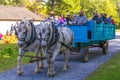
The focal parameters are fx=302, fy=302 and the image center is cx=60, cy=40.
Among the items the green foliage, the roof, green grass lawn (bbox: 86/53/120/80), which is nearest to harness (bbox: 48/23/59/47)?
green grass lawn (bbox: 86/53/120/80)

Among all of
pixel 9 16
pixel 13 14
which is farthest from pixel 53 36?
pixel 13 14

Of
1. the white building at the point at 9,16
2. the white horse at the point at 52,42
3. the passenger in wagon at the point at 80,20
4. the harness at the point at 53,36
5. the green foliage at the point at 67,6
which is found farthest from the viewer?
the green foliage at the point at 67,6

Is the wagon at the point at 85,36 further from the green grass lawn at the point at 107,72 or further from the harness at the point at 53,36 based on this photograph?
the harness at the point at 53,36

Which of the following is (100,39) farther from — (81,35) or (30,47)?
(30,47)

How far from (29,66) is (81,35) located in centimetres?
278

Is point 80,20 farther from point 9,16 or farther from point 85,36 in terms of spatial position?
point 9,16

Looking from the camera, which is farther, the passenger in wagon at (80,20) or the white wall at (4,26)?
the white wall at (4,26)

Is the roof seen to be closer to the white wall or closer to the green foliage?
the white wall

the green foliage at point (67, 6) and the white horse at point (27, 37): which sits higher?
the green foliage at point (67, 6)

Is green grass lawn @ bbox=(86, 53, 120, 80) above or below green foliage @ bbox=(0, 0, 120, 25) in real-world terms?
below

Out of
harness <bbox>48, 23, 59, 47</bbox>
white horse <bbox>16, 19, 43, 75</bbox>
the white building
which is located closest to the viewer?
white horse <bbox>16, 19, 43, 75</bbox>

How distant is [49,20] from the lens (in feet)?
33.4

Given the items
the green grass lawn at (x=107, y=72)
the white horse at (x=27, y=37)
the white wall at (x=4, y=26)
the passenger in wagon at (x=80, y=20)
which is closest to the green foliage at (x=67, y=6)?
the white wall at (x=4, y=26)

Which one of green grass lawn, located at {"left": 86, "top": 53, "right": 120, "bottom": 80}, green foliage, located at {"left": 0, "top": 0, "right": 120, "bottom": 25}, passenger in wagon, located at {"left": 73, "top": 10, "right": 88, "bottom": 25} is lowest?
green grass lawn, located at {"left": 86, "top": 53, "right": 120, "bottom": 80}
